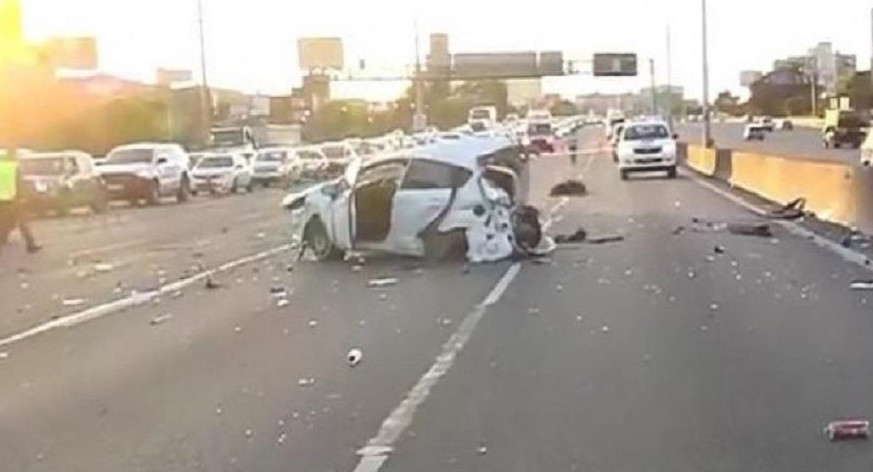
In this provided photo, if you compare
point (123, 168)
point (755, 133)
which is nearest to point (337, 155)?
point (123, 168)

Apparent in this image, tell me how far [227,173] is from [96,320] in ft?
148

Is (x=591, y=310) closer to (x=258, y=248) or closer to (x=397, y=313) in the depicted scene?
(x=397, y=313)

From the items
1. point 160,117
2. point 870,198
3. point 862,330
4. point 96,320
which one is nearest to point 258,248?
point 870,198

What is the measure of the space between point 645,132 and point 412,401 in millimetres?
48302

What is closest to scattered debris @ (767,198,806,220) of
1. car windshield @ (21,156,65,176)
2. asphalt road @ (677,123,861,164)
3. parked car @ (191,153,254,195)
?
asphalt road @ (677,123,861,164)

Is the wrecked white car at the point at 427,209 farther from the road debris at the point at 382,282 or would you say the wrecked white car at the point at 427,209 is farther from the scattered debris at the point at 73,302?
the scattered debris at the point at 73,302

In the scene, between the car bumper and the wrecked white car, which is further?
the car bumper

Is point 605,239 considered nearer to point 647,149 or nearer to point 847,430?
point 847,430

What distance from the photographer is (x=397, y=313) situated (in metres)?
18.1

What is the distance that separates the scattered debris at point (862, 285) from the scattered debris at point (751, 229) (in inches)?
339

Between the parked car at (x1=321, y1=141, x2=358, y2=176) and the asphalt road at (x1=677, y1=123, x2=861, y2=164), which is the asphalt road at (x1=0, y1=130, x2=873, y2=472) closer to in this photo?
the asphalt road at (x1=677, y1=123, x2=861, y2=164)

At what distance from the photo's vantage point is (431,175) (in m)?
25.3

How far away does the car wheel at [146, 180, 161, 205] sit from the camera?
5416 cm

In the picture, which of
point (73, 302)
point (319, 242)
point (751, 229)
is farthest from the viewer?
point (751, 229)
